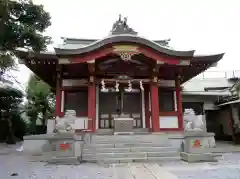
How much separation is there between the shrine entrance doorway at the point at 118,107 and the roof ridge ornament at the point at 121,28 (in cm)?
292

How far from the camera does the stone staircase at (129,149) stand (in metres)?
7.59

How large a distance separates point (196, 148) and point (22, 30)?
23.2 ft

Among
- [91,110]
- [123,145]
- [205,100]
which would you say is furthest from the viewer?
[205,100]

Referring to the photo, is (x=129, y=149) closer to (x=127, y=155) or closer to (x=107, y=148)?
(x=127, y=155)

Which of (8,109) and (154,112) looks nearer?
(154,112)

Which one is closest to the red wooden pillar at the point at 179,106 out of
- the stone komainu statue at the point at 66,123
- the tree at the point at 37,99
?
the stone komainu statue at the point at 66,123

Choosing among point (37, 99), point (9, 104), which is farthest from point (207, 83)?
point (9, 104)

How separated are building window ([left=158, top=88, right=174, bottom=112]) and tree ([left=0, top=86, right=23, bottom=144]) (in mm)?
10253

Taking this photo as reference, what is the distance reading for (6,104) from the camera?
1599cm

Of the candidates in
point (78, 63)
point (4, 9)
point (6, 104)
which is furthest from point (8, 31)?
point (6, 104)

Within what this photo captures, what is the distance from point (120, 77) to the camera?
11.2 metres

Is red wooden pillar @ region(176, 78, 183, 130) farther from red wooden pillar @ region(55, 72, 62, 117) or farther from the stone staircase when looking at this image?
red wooden pillar @ region(55, 72, 62, 117)

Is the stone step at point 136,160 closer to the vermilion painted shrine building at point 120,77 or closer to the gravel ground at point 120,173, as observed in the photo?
the gravel ground at point 120,173

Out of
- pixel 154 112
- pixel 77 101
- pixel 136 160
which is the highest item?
pixel 77 101
